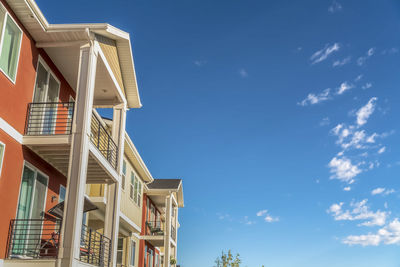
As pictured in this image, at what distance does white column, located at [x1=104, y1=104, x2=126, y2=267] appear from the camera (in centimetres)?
1600

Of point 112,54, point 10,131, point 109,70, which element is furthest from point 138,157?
point 10,131

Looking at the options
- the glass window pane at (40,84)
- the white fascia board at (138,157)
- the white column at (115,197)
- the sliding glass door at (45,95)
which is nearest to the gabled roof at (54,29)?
the glass window pane at (40,84)

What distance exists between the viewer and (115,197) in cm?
1650

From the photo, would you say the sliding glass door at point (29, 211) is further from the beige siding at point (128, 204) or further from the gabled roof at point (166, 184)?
the gabled roof at point (166, 184)

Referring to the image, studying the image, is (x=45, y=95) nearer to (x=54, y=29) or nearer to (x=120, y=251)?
(x=54, y=29)

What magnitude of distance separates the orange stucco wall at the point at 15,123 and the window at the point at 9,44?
0.17 m

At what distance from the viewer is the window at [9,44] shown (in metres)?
11.7

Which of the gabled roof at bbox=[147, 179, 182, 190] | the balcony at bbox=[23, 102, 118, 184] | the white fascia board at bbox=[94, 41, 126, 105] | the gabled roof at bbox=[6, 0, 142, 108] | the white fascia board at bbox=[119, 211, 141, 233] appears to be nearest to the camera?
the gabled roof at bbox=[6, 0, 142, 108]

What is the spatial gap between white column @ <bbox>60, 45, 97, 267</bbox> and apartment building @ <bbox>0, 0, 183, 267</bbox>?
0.03 meters

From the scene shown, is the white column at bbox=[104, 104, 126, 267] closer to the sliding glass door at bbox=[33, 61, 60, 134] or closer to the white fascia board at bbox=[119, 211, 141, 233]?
the sliding glass door at bbox=[33, 61, 60, 134]

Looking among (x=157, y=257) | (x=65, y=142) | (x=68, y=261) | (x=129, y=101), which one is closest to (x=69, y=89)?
(x=129, y=101)

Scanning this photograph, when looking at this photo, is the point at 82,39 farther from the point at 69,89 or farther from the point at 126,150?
the point at 126,150

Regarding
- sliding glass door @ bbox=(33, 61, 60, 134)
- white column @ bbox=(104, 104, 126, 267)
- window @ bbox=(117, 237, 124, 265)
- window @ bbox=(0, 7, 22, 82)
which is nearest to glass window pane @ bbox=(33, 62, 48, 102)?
sliding glass door @ bbox=(33, 61, 60, 134)

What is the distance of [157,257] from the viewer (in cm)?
3594
